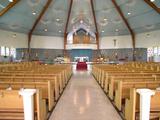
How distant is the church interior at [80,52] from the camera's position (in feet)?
13.6

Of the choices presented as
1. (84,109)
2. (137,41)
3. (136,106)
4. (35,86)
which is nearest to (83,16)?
(137,41)

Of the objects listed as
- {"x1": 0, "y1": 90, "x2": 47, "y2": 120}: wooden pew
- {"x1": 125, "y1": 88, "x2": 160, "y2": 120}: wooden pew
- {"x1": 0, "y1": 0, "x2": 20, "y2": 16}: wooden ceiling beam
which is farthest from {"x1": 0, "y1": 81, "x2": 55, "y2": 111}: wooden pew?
{"x1": 0, "y1": 0, "x2": 20, "y2": 16}: wooden ceiling beam

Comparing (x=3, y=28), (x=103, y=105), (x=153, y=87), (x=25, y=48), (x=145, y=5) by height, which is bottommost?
(x=103, y=105)

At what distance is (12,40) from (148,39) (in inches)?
534

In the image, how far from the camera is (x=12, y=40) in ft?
62.8

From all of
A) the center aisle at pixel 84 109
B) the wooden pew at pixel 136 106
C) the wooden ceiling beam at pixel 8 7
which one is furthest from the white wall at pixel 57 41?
the wooden pew at pixel 136 106

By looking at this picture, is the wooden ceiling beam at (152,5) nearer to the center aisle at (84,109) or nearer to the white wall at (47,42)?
the center aisle at (84,109)

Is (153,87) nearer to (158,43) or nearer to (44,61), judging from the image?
(158,43)

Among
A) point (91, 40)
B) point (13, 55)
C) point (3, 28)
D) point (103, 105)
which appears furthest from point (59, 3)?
point (103, 105)

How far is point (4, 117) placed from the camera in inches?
136

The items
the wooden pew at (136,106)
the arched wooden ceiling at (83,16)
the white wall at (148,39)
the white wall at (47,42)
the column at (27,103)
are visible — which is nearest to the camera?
the column at (27,103)

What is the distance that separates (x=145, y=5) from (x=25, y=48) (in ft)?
42.4

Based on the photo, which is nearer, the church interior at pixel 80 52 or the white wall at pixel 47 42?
the church interior at pixel 80 52

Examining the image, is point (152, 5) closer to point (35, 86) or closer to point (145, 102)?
point (35, 86)
